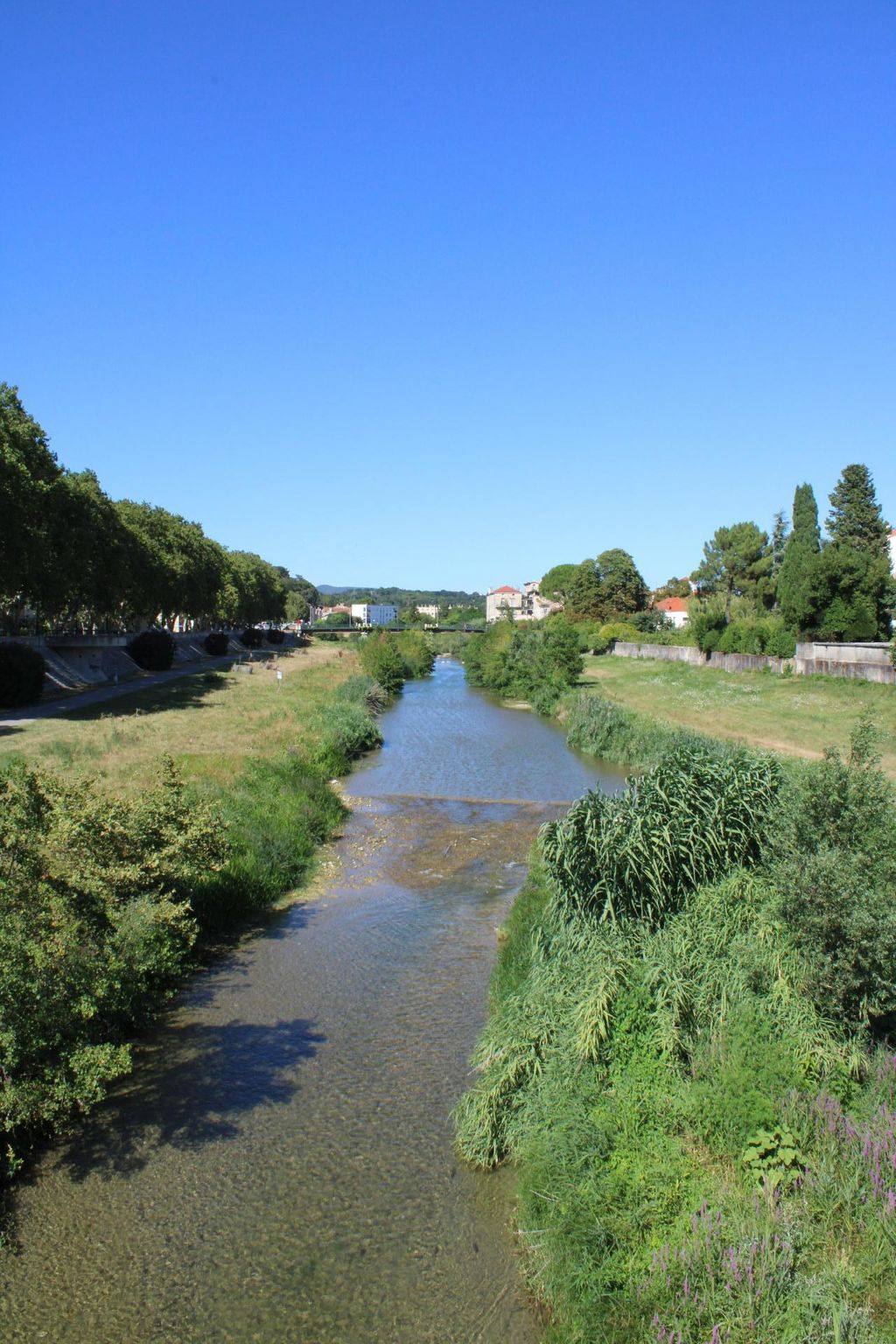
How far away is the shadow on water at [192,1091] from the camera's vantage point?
1037cm

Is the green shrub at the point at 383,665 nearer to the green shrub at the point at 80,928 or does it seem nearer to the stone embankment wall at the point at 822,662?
the stone embankment wall at the point at 822,662

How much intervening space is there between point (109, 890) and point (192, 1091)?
10.0ft

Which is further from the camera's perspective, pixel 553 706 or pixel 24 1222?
pixel 553 706

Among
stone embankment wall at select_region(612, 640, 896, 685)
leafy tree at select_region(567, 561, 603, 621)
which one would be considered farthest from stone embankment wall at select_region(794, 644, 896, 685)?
leafy tree at select_region(567, 561, 603, 621)

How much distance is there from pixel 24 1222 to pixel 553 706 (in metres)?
48.8

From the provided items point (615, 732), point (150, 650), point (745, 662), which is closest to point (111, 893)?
point (615, 732)

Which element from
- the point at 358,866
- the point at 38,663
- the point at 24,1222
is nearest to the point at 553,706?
the point at 38,663

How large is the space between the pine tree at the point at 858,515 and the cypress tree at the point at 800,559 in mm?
2905

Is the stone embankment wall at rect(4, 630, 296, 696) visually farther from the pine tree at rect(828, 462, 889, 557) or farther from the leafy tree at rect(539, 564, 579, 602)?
the leafy tree at rect(539, 564, 579, 602)

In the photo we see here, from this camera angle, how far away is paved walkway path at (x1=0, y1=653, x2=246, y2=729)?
4072cm

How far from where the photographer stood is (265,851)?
20453mm

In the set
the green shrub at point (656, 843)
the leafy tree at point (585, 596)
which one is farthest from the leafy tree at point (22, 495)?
the leafy tree at point (585, 596)

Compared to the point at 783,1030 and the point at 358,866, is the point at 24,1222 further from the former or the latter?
the point at 358,866

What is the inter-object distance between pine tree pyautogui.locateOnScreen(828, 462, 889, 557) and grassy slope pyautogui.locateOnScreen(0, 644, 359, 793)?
39.8 metres
